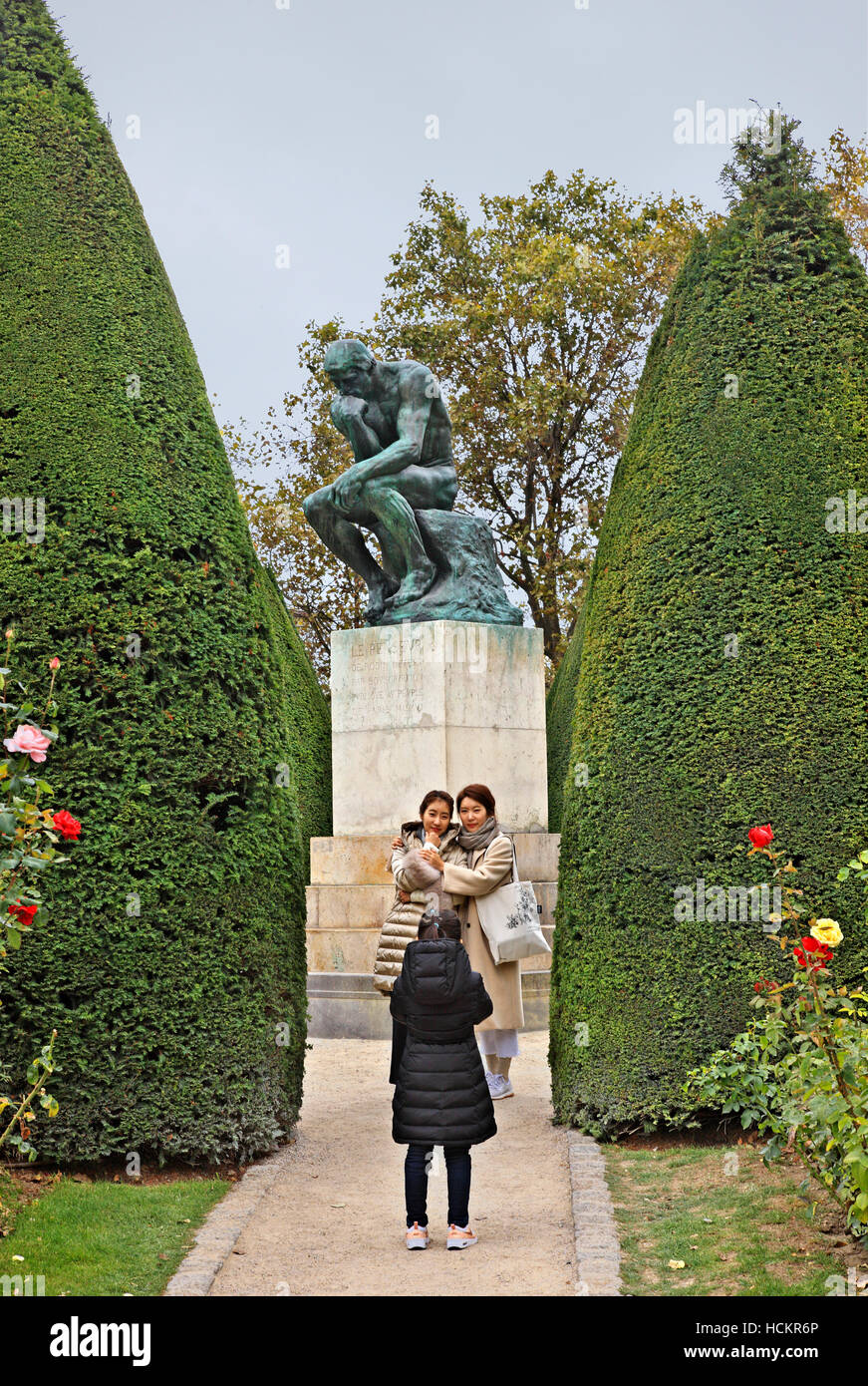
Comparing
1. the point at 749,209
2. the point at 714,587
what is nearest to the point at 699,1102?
the point at 714,587

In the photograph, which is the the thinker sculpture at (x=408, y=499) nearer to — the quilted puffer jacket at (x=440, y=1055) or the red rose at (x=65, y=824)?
the quilted puffer jacket at (x=440, y=1055)

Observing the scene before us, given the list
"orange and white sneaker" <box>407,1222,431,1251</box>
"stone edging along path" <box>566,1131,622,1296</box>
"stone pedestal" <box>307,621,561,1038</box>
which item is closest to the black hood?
"orange and white sneaker" <box>407,1222,431,1251</box>

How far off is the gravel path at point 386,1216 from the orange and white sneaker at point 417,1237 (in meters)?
0.04

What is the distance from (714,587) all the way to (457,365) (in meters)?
20.2

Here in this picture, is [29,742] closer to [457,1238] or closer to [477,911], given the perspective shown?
[457,1238]

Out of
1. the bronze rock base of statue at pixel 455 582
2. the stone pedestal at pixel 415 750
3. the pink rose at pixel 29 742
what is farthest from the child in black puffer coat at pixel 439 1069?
the bronze rock base of statue at pixel 455 582

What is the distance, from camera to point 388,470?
13016 millimetres

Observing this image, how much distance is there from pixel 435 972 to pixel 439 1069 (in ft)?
1.17

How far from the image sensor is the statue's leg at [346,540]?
44.4 ft

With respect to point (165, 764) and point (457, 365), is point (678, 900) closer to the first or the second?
point (165, 764)

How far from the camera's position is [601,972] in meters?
6.93

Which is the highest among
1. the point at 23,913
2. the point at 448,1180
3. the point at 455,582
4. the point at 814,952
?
the point at 455,582

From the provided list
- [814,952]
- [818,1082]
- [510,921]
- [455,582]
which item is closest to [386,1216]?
[510,921]

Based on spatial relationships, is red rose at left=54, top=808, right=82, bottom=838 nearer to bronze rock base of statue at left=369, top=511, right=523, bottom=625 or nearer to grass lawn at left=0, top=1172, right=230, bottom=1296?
grass lawn at left=0, top=1172, right=230, bottom=1296
